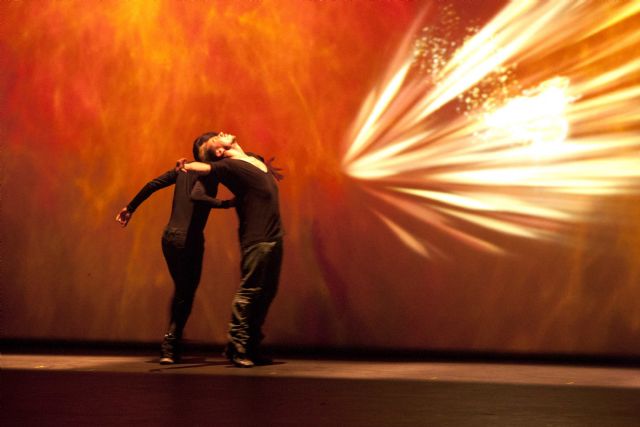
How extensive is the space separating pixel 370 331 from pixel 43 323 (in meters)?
2.48

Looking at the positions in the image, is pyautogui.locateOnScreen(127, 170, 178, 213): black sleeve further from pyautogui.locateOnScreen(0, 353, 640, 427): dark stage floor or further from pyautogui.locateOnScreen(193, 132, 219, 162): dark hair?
pyautogui.locateOnScreen(0, 353, 640, 427): dark stage floor

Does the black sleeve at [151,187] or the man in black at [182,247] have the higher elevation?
the black sleeve at [151,187]

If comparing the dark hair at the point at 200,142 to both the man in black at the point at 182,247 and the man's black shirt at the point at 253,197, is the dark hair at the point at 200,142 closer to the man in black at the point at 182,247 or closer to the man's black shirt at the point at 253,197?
the man in black at the point at 182,247

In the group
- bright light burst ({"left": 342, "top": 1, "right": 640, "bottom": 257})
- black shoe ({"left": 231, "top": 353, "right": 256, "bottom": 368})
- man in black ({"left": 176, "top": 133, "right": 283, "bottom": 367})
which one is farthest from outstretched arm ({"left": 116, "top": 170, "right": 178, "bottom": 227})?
bright light burst ({"left": 342, "top": 1, "right": 640, "bottom": 257})

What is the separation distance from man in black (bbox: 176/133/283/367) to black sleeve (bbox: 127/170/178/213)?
0.18m

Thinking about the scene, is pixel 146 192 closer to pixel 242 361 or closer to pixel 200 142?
pixel 200 142

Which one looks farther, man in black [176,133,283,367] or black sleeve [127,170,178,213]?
black sleeve [127,170,178,213]

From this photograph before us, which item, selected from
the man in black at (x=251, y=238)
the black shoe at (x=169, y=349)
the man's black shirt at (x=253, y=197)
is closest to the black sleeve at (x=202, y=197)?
the man in black at (x=251, y=238)

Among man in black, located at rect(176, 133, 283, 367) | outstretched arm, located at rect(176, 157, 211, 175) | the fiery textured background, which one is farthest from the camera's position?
the fiery textured background

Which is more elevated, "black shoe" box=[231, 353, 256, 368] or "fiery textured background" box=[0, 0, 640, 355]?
"fiery textured background" box=[0, 0, 640, 355]

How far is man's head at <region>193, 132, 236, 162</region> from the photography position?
6.74 metres

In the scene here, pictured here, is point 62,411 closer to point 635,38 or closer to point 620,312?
point 620,312

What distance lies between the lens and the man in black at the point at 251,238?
6.49 m

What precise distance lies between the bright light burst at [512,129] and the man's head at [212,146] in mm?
956
